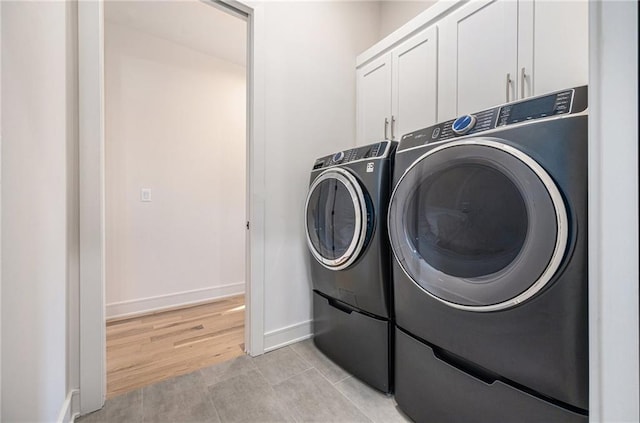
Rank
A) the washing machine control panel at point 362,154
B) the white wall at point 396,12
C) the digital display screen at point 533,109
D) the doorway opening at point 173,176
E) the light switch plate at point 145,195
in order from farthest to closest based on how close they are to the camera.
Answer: the light switch plate at point 145,195 < the doorway opening at point 173,176 < the white wall at point 396,12 < the washing machine control panel at point 362,154 < the digital display screen at point 533,109

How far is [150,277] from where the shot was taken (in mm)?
2271

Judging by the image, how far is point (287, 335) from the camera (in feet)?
5.50

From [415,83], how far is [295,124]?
2.58 ft

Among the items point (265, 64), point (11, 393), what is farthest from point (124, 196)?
point (11, 393)

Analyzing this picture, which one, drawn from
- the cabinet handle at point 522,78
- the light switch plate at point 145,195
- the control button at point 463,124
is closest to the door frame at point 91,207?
the light switch plate at point 145,195

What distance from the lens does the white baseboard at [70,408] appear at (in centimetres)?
98

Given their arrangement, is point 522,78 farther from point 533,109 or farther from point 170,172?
point 170,172

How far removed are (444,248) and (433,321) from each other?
0.91 ft

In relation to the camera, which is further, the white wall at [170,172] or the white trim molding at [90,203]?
the white wall at [170,172]

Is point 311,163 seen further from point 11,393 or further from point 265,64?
point 11,393

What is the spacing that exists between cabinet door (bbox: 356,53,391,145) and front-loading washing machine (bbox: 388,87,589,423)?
797mm

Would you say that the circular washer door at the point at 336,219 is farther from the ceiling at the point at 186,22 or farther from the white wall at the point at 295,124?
the ceiling at the point at 186,22

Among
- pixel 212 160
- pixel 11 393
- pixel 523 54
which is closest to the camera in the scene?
pixel 11 393

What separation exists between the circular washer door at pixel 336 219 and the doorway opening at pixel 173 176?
2.48 feet
